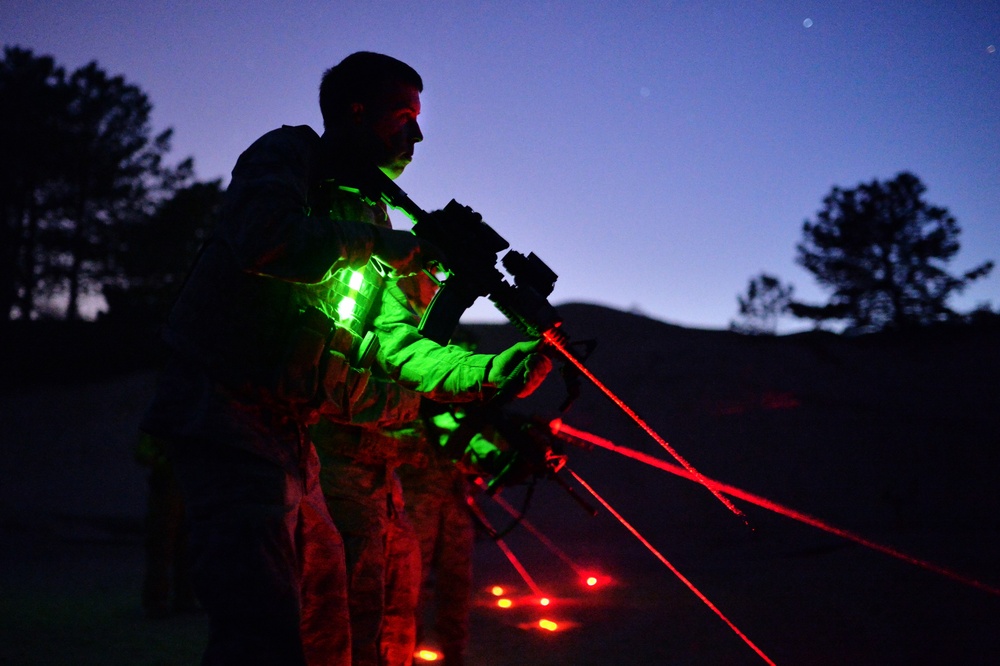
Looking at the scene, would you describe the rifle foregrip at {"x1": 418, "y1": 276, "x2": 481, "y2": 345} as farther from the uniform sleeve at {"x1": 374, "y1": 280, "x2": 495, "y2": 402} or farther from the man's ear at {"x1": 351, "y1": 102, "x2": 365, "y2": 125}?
the man's ear at {"x1": 351, "y1": 102, "x2": 365, "y2": 125}

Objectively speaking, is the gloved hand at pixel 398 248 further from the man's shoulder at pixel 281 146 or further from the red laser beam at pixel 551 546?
the red laser beam at pixel 551 546

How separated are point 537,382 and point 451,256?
0.58 metres

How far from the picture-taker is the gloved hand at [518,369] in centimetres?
258

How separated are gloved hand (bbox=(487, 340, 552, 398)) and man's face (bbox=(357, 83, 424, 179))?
940 mm

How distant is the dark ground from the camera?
6.42 metres

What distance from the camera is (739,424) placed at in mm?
18453

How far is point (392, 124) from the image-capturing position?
2893mm

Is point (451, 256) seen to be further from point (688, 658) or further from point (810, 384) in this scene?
point (810, 384)

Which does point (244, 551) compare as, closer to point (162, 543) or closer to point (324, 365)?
point (324, 365)

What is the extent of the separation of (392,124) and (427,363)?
0.97 metres

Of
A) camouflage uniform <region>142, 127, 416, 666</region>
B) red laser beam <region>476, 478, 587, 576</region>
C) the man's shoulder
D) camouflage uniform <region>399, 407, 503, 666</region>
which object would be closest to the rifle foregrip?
camouflage uniform <region>142, 127, 416, 666</region>

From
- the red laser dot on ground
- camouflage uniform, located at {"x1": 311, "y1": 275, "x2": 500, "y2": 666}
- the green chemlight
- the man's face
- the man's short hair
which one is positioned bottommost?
the red laser dot on ground

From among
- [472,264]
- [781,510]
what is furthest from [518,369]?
[781,510]

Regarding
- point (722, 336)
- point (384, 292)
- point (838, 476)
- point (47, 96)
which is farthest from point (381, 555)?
point (47, 96)
